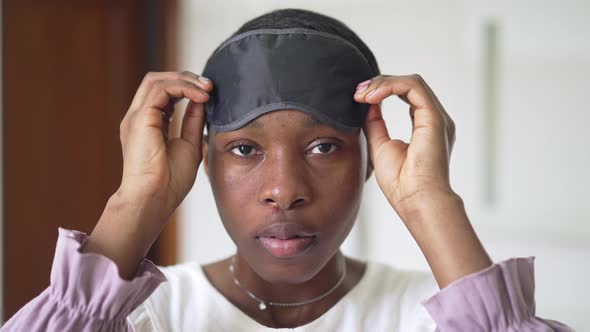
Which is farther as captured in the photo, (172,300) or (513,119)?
(513,119)

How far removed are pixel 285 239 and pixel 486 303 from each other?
352 millimetres

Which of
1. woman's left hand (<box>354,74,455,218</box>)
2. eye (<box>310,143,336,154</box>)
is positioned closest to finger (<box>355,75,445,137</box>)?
woman's left hand (<box>354,74,455,218</box>)

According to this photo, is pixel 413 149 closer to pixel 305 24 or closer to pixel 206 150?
pixel 305 24

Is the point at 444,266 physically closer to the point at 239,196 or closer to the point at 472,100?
the point at 239,196

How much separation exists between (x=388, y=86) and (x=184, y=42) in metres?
2.01

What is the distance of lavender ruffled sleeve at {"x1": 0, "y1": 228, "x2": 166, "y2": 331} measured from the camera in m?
0.99

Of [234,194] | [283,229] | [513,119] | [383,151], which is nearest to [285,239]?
[283,229]

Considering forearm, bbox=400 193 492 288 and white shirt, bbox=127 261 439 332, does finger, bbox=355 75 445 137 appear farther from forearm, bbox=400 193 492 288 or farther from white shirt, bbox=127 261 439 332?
white shirt, bbox=127 261 439 332

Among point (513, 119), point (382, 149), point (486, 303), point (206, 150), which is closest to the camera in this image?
point (486, 303)

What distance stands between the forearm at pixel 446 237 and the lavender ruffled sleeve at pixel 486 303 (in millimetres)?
38

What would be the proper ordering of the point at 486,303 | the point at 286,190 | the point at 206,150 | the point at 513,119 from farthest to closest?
the point at 513,119 < the point at 206,150 < the point at 286,190 < the point at 486,303

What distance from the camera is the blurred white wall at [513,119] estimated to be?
2.71m

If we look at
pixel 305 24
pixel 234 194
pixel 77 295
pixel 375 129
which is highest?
pixel 305 24

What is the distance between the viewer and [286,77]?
1144 millimetres
